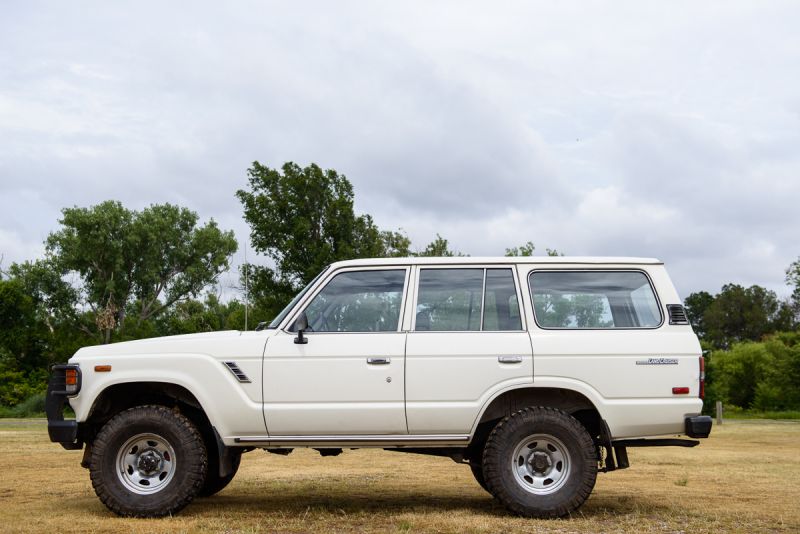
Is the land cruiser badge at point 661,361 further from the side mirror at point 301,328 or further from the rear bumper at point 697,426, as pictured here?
the side mirror at point 301,328

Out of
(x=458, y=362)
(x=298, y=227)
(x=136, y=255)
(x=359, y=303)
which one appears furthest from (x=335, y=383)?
(x=136, y=255)

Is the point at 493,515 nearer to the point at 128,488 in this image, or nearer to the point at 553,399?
the point at 553,399

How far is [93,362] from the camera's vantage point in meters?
8.34

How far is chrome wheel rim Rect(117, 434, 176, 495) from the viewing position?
26.9ft

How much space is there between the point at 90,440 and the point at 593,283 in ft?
14.9

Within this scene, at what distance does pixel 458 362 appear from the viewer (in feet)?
26.8

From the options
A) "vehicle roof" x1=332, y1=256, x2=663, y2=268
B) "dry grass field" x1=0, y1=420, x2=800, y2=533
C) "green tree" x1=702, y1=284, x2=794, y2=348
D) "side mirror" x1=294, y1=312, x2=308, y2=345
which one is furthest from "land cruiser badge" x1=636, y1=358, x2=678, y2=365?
"green tree" x1=702, y1=284, x2=794, y2=348

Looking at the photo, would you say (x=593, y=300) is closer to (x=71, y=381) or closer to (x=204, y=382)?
(x=204, y=382)

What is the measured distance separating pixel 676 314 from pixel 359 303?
2.68 m

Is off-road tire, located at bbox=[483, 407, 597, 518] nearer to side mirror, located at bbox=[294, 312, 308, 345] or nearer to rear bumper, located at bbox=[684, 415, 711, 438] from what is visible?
rear bumper, located at bbox=[684, 415, 711, 438]

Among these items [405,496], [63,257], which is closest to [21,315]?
[63,257]

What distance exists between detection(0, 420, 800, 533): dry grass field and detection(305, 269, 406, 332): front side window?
1573 mm

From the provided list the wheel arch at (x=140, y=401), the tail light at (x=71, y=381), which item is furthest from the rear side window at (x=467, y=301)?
the tail light at (x=71, y=381)

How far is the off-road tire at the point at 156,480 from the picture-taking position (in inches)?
318
